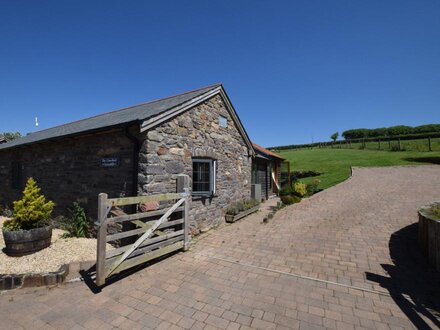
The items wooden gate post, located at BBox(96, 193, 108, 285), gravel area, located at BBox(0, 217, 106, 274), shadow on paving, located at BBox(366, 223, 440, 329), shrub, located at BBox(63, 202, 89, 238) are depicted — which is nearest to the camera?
shadow on paving, located at BBox(366, 223, 440, 329)

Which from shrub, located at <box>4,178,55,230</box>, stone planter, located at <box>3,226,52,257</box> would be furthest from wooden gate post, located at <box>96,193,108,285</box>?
shrub, located at <box>4,178,55,230</box>

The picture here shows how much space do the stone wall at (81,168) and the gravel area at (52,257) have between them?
108 centimetres

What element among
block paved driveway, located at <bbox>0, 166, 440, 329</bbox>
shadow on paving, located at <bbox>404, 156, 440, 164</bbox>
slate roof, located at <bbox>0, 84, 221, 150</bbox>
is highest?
slate roof, located at <bbox>0, 84, 221, 150</bbox>

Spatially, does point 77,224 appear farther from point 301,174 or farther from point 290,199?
point 301,174

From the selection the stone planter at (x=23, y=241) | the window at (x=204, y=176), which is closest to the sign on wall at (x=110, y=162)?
the stone planter at (x=23, y=241)

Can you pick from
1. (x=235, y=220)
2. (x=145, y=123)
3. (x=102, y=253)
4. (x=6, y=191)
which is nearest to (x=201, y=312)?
(x=102, y=253)

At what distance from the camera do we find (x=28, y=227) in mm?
5605

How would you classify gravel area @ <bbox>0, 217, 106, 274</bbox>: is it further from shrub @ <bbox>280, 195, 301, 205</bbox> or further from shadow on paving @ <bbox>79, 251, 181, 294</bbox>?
shrub @ <bbox>280, 195, 301, 205</bbox>

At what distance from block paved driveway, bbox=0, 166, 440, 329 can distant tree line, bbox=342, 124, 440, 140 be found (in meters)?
46.0

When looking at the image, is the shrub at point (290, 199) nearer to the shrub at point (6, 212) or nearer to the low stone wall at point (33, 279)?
the low stone wall at point (33, 279)

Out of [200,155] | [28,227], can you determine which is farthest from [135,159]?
[28,227]

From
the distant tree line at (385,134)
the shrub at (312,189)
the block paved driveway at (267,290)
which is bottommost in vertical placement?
the block paved driveway at (267,290)

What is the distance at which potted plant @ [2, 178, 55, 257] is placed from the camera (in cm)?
518

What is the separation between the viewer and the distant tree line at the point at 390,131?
134 feet
